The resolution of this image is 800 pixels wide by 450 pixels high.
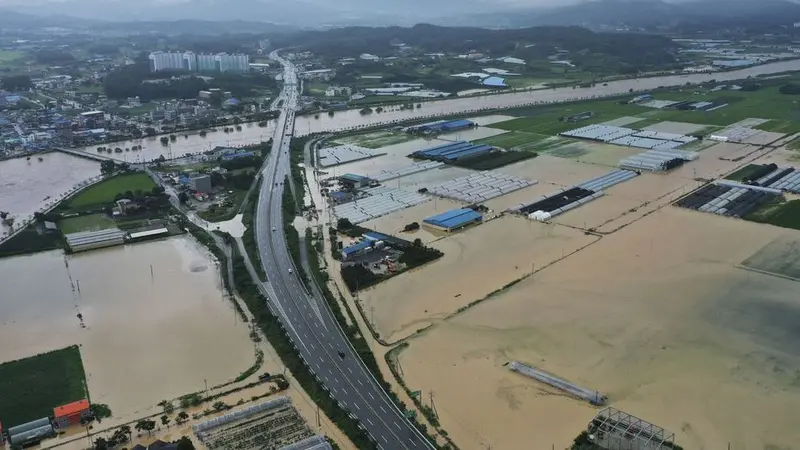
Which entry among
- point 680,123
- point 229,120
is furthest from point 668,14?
point 229,120

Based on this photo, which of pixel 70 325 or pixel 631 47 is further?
pixel 631 47

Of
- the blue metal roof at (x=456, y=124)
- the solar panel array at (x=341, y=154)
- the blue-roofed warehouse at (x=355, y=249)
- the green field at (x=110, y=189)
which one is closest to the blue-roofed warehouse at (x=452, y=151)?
the solar panel array at (x=341, y=154)

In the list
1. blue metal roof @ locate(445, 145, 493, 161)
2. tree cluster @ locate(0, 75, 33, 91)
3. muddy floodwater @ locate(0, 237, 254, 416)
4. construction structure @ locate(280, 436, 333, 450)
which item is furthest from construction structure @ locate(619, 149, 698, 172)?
tree cluster @ locate(0, 75, 33, 91)

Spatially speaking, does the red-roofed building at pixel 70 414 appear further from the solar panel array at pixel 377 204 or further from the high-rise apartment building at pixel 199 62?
the high-rise apartment building at pixel 199 62

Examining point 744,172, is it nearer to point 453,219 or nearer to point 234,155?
point 453,219

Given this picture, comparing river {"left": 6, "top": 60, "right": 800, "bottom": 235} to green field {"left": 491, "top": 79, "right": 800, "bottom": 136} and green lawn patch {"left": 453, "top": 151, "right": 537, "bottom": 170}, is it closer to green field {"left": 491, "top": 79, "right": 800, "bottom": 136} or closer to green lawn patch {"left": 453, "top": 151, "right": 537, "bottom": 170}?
green field {"left": 491, "top": 79, "right": 800, "bottom": 136}

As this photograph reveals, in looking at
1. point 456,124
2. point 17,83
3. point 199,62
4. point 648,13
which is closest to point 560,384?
point 456,124

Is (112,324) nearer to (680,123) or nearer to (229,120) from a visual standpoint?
(229,120)
